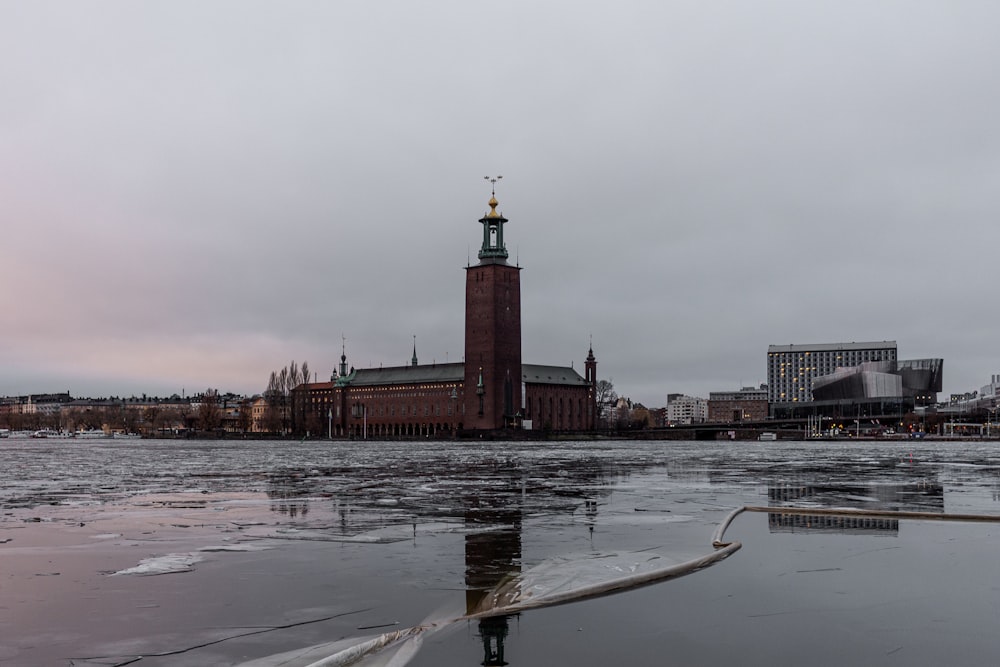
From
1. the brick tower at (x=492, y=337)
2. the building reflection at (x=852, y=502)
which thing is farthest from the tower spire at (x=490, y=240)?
the building reflection at (x=852, y=502)

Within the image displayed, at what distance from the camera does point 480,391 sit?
513ft

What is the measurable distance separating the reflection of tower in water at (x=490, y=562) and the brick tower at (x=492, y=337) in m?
140

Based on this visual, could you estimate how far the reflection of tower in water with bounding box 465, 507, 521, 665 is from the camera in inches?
254

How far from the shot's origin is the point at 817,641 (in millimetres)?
6262

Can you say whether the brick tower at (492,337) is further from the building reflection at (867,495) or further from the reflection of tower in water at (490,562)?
the reflection of tower in water at (490,562)

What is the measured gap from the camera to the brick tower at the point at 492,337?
512 ft

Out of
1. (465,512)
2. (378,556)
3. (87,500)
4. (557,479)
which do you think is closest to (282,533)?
(378,556)

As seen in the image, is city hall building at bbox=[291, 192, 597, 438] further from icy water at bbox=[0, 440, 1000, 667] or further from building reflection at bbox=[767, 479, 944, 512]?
icy water at bbox=[0, 440, 1000, 667]

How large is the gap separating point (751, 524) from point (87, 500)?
12.6 metres

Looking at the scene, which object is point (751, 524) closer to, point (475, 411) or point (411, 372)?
point (475, 411)

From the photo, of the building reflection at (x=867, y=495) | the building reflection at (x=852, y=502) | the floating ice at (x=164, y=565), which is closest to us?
the floating ice at (x=164, y=565)

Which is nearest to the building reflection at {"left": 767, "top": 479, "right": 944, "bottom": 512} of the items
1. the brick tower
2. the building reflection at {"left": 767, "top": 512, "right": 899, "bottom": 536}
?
the building reflection at {"left": 767, "top": 512, "right": 899, "bottom": 536}

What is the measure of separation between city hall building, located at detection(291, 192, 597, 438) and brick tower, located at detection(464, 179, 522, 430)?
0.17 metres

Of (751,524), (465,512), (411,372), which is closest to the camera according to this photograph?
(751,524)
